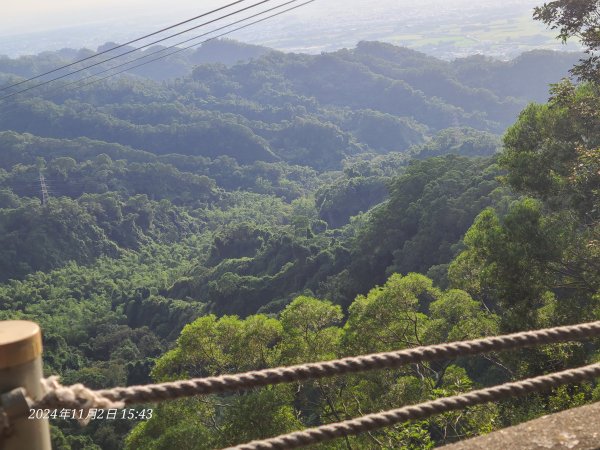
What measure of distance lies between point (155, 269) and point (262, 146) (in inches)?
1325

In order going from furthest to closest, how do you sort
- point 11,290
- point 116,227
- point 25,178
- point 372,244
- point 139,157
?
point 139,157
point 25,178
point 116,227
point 11,290
point 372,244

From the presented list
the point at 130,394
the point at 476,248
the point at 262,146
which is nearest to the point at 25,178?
the point at 262,146

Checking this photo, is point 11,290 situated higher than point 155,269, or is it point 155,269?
point 11,290

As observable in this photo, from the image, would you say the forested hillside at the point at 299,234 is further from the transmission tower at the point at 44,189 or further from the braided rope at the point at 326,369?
the braided rope at the point at 326,369

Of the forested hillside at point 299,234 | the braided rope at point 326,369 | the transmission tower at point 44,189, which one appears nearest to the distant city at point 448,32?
the forested hillside at point 299,234

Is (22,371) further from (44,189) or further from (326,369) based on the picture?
(44,189)

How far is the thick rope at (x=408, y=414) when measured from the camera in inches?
58.6

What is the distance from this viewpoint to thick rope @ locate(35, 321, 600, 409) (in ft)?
4.47

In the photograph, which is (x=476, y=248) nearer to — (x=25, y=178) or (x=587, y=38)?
(x=587, y=38)

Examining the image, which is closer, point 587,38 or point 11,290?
point 587,38

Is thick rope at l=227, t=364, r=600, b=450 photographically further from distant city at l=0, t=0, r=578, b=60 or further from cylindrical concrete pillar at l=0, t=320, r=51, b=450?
distant city at l=0, t=0, r=578, b=60

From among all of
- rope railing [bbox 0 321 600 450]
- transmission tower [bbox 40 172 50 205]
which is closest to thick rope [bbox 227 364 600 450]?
rope railing [bbox 0 321 600 450]

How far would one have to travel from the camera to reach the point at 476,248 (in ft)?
30.2

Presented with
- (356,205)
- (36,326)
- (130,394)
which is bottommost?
(356,205)
